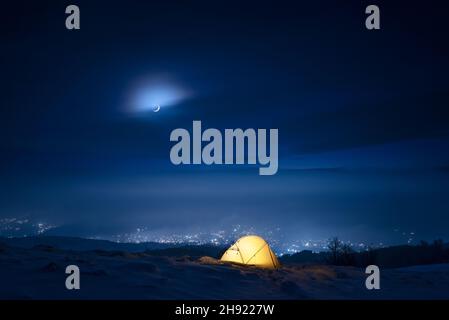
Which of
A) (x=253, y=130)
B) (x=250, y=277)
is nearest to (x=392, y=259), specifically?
(x=253, y=130)

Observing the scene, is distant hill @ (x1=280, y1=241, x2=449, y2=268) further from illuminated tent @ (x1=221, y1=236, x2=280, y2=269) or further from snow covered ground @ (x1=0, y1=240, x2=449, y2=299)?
snow covered ground @ (x1=0, y1=240, x2=449, y2=299)

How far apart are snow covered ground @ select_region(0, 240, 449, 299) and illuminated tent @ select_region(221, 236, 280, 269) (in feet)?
3.88

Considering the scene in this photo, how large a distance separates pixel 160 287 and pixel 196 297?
2.83 ft

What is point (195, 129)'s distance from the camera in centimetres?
1445

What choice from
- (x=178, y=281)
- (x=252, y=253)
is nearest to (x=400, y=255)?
(x=252, y=253)

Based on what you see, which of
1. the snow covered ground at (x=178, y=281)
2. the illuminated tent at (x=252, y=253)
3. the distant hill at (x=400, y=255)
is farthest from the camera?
the distant hill at (x=400, y=255)

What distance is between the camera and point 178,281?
9.67 meters

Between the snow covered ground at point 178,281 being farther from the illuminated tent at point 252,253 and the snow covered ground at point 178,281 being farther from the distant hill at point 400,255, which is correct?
the distant hill at point 400,255

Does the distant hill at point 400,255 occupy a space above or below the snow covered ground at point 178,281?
below

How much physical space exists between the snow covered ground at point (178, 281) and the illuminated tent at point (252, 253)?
118 centimetres

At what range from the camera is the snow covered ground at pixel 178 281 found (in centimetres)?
839

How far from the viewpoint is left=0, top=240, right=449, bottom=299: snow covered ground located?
27.5 ft

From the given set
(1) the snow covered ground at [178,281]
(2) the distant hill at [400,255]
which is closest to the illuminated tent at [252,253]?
(1) the snow covered ground at [178,281]
